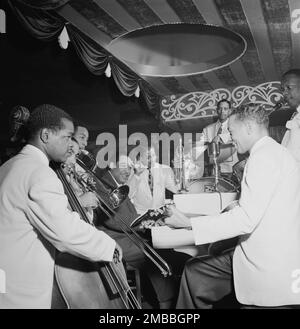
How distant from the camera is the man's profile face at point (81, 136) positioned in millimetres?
2779

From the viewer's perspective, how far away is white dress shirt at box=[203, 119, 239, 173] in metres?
2.54

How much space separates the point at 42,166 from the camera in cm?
167

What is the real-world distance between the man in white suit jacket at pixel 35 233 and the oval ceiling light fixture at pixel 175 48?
1670mm

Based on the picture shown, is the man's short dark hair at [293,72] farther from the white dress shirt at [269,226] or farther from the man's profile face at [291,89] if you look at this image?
the white dress shirt at [269,226]

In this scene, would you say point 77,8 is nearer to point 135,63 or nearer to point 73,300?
point 135,63

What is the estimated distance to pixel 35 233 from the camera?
1.69 meters

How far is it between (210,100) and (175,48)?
0.71 metres

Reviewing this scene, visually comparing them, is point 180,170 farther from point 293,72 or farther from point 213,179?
point 293,72

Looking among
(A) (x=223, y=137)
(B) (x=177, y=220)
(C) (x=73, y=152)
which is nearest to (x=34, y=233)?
(B) (x=177, y=220)

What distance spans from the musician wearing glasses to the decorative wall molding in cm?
7

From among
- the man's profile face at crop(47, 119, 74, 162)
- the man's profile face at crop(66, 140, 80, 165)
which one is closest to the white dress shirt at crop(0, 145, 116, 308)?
the man's profile face at crop(47, 119, 74, 162)

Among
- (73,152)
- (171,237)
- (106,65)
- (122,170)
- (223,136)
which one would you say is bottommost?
(171,237)

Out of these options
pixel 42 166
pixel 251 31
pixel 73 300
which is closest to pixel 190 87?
pixel 251 31
